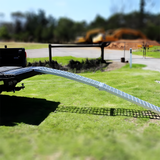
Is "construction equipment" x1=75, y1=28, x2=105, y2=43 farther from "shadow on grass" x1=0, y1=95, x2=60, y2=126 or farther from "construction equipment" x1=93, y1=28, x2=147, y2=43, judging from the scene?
"shadow on grass" x1=0, y1=95, x2=60, y2=126

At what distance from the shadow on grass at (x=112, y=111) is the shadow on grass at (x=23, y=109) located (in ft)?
1.32

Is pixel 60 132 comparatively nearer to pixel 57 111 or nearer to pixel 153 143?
pixel 57 111

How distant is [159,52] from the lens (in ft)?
56.0

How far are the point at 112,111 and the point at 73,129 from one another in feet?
4.19

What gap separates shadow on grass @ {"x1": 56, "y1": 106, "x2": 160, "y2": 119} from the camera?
167 inches

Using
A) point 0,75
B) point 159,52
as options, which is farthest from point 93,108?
point 159,52

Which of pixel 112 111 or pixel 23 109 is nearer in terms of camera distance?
pixel 112 111

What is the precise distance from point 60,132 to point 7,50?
380 cm

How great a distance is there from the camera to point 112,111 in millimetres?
4496

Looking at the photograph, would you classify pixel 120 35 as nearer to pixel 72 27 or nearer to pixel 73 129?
pixel 72 27

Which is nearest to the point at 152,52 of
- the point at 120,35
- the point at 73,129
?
the point at 120,35

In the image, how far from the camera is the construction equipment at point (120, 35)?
5.78 meters

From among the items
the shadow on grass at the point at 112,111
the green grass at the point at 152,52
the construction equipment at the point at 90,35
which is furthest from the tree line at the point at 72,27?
the green grass at the point at 152,52

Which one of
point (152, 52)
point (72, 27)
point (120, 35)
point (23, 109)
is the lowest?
point (23, 109)
